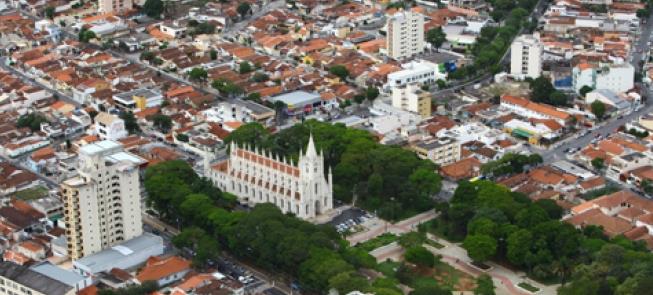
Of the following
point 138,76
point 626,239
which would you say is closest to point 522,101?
point 626,239

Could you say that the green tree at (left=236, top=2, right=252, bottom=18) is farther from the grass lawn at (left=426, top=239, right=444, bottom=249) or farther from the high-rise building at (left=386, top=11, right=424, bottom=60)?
the grass lawn at (left=426, top=239, right=444, bottom=249)

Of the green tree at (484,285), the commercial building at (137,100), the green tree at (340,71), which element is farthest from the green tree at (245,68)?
the green tree at (484,285)

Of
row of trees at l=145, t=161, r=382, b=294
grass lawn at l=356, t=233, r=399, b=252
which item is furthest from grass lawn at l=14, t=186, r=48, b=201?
grass lawn at l=356, t=233, r=399, b=252

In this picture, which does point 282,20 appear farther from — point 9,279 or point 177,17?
point 9,279

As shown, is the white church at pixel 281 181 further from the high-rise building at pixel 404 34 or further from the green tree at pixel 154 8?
the green tree at pixel 154 8

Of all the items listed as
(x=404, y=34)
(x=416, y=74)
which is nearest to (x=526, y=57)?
(x=416, y=74)

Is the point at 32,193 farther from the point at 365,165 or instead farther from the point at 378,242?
the point at 378,242
